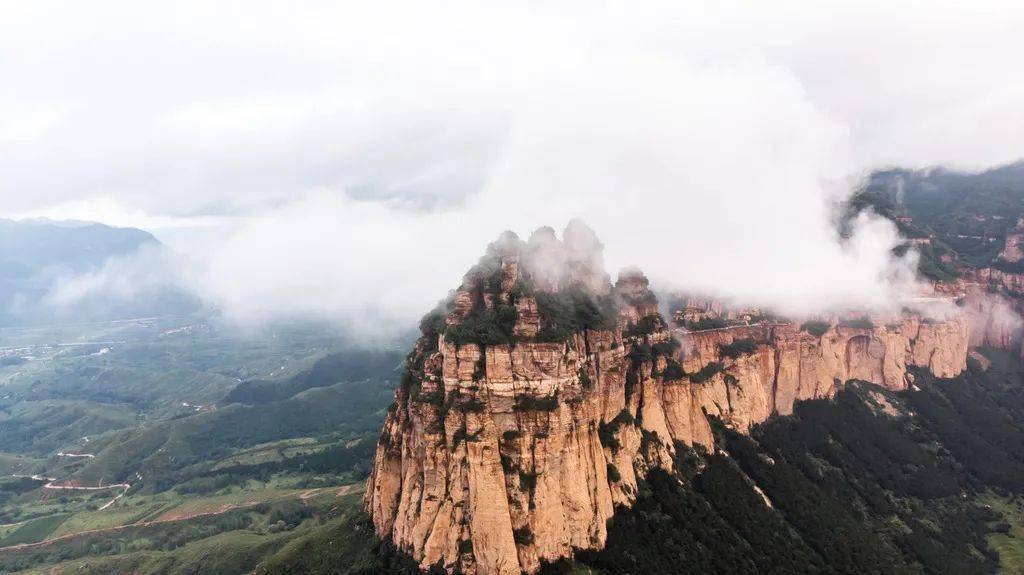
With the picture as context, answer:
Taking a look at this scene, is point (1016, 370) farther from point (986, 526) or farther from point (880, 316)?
point (986, 526)

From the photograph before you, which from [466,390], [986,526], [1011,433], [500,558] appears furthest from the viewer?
[1011,433]

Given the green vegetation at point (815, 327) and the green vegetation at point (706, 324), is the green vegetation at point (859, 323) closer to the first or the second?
the green vegetation at point (815, 327)

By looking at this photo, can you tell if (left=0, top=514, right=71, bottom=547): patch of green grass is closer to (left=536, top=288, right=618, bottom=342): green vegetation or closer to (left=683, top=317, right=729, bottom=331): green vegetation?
(left=536, top=288, right=618, bottom=342): green vegetation

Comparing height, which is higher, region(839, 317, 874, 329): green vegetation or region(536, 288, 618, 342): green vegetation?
region(536, 288, 618, 342): green vegetation

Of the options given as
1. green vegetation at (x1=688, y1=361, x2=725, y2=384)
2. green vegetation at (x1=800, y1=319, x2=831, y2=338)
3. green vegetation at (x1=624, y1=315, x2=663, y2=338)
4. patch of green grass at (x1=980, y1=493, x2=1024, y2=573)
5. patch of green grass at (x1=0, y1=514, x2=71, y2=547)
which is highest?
green vegetation at (x1=624, y1=315, x2=663, y2=338)

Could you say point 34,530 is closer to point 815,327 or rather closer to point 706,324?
point 706,324

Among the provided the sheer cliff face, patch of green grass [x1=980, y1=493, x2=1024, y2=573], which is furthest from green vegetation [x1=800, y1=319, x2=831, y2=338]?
patch of green grass [x1=980, y1=493, x2=1024, y2=573]

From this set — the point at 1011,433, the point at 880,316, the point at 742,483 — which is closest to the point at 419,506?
the point at 742,483

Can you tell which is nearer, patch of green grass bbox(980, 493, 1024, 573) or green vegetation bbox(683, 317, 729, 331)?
patch of green grass bbox(980, 493, 1024, 573)
